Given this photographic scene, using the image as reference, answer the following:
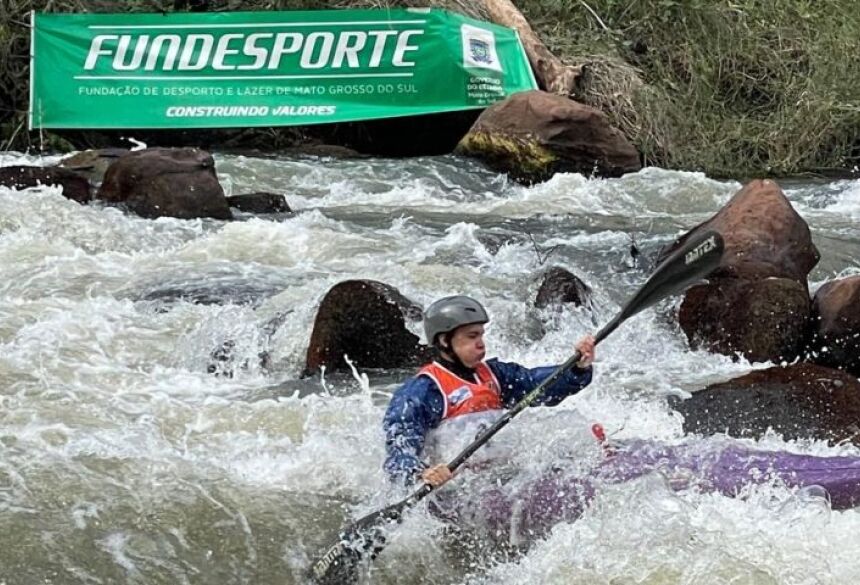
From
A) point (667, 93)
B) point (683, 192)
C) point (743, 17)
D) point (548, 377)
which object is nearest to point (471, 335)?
point (548, 377)

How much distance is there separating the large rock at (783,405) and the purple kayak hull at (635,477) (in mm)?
742

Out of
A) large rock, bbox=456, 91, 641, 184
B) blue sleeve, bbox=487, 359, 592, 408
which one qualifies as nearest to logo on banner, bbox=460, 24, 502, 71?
large rock, bbox=456, 91, 641, 184

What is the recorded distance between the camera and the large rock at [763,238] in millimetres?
6773

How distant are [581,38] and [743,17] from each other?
189 centimetres

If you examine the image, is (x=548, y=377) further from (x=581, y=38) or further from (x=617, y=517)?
(x=581, y=38)

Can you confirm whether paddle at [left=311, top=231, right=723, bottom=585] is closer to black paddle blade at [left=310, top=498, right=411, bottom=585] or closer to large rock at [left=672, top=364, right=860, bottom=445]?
black paddle blade at [left=310, top=498, right=411, bottom=585]

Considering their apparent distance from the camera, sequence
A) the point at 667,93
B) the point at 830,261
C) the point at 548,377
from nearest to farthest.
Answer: the point at 548,377 < the point at 830,261 < the point at 667,93

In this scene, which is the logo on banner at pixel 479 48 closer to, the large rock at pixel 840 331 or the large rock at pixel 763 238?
the large rock at pixel 763 238

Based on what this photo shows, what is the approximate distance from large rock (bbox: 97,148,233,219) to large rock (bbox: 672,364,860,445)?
4354 millimetres

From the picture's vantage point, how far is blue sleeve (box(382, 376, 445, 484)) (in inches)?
159

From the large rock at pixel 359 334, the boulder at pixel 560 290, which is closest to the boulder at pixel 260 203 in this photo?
the boulder at pixel 560 290

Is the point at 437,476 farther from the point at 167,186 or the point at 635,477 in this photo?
the point at 167,186

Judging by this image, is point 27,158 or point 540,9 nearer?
point 27,158

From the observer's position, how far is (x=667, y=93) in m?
13.2
